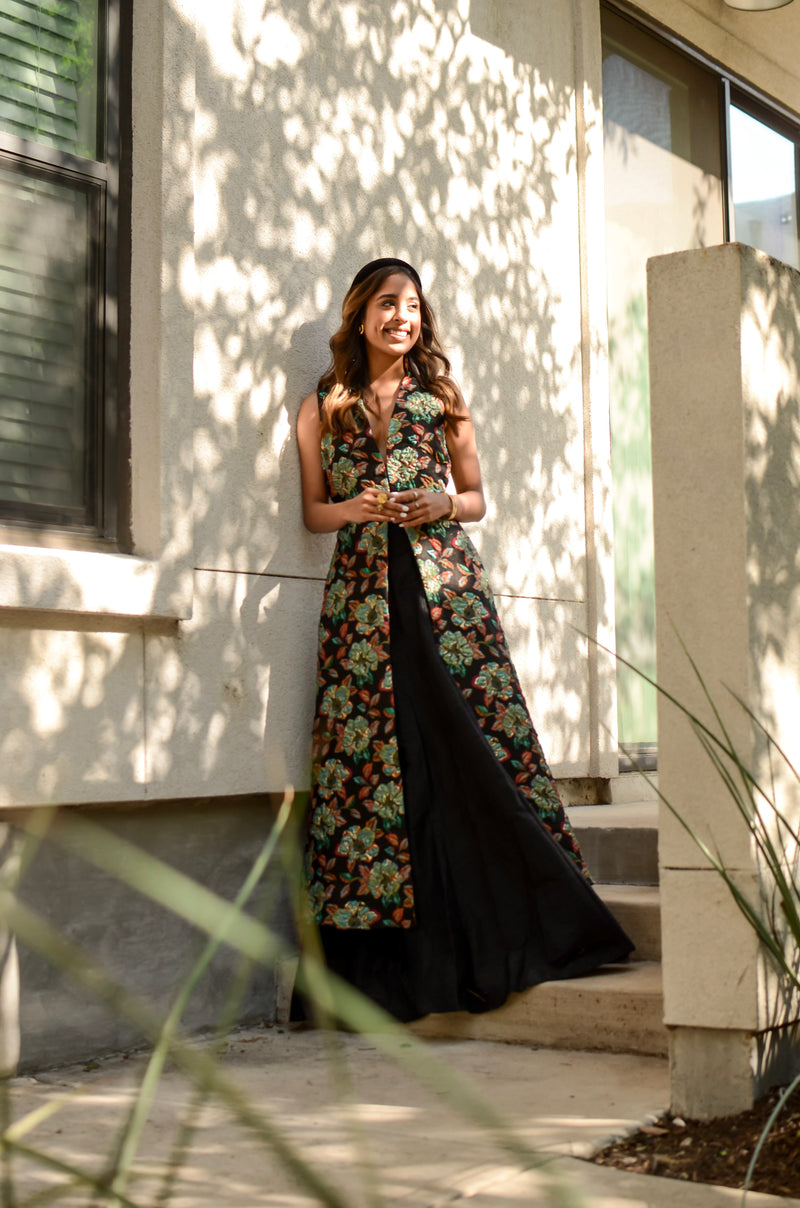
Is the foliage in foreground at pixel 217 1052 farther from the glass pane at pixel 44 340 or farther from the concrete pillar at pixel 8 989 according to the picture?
the glass pane at pixel 44 340

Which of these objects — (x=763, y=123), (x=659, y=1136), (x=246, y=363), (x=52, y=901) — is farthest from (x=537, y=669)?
(x=763, y=123)

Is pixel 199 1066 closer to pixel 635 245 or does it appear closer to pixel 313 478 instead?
pixel 313 478

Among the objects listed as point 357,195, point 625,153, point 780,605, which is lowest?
point 780,605

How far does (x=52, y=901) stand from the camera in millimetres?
3887

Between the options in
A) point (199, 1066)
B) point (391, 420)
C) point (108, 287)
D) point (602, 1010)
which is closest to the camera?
point (199, 1066)

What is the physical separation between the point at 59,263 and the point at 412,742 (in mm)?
1833

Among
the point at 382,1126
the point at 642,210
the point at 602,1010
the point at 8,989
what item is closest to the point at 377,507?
the point at 602,1010

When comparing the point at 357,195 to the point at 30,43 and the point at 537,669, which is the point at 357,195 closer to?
the point at 30,43

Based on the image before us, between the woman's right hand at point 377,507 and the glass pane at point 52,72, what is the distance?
52.5 inches

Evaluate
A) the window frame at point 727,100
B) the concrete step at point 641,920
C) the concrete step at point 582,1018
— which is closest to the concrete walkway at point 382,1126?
the concrete step at point 582,1018

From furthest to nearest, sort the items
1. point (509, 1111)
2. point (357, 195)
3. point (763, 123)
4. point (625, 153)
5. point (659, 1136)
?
point (763, 123) → point (625, 153) → point (357, 195) → point (509, 1111) → point (659, 1136)

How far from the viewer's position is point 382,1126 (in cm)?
322

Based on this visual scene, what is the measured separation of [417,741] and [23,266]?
188cm

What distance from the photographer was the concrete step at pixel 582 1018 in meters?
3.90
